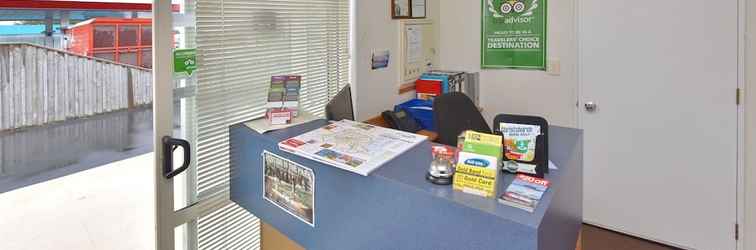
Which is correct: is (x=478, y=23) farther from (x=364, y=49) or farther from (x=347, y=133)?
(x=347, y=133)

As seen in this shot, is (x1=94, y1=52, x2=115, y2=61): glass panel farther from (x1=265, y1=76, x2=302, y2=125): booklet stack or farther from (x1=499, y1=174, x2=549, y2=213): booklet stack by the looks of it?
(x1=499, y1=174, x2=549, y2=213): booklet stack

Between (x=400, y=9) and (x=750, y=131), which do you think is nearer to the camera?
(x=750, y=131)

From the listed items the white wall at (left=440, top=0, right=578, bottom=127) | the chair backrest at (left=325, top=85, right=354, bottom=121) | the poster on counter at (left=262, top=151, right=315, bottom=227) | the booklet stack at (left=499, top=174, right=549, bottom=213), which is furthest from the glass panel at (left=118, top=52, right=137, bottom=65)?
the white wall at (left=440, top=0, right=578, bottom=127)

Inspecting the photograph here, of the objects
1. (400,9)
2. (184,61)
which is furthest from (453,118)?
(184,61)

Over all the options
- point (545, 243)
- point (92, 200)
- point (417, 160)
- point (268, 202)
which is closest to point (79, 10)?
point (92, 200)

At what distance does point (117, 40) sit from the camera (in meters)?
1.62

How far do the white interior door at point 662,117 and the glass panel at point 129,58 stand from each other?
2.83m

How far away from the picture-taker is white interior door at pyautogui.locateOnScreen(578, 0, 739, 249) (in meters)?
2.79

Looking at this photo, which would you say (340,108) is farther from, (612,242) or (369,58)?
(612,242)

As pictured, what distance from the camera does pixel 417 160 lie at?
131 cm

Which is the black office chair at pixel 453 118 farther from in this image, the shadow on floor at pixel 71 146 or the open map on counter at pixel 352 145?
the shadow on floor at pixel 71 146

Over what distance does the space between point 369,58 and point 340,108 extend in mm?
1056

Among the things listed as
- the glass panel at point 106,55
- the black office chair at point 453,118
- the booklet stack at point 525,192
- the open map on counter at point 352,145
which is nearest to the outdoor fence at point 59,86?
the glass panel at point 106,55

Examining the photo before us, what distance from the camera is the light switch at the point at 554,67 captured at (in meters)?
3.35
